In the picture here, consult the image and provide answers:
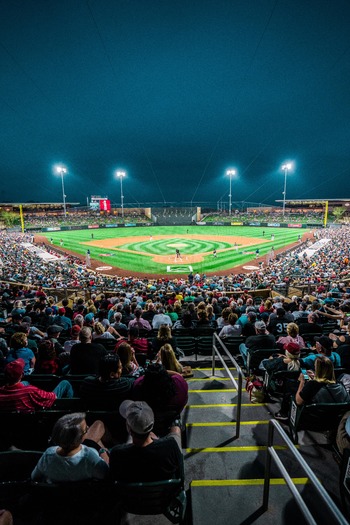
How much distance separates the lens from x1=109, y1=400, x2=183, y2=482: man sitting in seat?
2602 millimetres

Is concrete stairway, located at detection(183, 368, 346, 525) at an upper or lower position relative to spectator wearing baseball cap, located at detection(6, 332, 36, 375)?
lower

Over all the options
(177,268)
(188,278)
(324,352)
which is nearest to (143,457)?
(324,352)

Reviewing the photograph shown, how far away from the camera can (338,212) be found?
101938 millimetres

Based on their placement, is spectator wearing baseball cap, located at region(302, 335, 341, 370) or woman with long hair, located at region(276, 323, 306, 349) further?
woman with long hair, located at region(276, 323, 306, 349)

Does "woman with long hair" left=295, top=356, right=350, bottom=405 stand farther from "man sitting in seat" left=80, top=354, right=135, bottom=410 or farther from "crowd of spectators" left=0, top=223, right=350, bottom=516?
"man sitting in seat" left=80, top=354, right=135, bottom=410

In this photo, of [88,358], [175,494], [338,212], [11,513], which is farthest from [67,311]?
[338,212]

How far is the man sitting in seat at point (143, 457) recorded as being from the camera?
102 inches

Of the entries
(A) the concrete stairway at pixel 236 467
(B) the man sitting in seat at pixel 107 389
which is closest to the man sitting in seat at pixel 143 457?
(A) the concrete stairway at pixel 236 467

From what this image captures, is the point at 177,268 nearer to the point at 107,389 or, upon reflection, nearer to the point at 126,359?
the point at 126,359

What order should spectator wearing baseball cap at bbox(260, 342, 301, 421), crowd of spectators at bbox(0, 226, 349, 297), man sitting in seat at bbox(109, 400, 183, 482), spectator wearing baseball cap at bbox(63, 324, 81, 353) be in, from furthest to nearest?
1. crowd of spectators at bbox(0, 226, 349, 297)
2. spectator wearing baseball cap at bbox(63, 324, 81, 353)
3. spectator wearing baseball cap at bbox(260, 342, 301, 421)
4. man sitting in seat at bbox(109, 400, 183, 482)

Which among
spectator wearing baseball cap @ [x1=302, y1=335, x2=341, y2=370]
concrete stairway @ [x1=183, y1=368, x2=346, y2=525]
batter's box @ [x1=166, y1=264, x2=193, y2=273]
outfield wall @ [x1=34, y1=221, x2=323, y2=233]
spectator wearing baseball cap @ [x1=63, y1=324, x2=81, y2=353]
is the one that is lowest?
batter's box @ [x1=166, y1=264, x2=193, y2=273]

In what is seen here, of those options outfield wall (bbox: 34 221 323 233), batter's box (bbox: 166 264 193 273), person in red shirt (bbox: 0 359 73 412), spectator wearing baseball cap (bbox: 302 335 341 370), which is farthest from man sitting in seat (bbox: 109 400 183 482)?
outfield wall (bbox: 34 221 323 233)

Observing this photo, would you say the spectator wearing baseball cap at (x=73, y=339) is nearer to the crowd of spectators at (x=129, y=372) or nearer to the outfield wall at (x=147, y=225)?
the crowd of spectators at (x=129, y=372)

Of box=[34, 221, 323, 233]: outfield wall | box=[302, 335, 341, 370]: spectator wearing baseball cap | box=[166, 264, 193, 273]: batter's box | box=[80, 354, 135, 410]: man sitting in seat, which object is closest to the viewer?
box=[80, 354, 135, 410]: man sitting in seat
